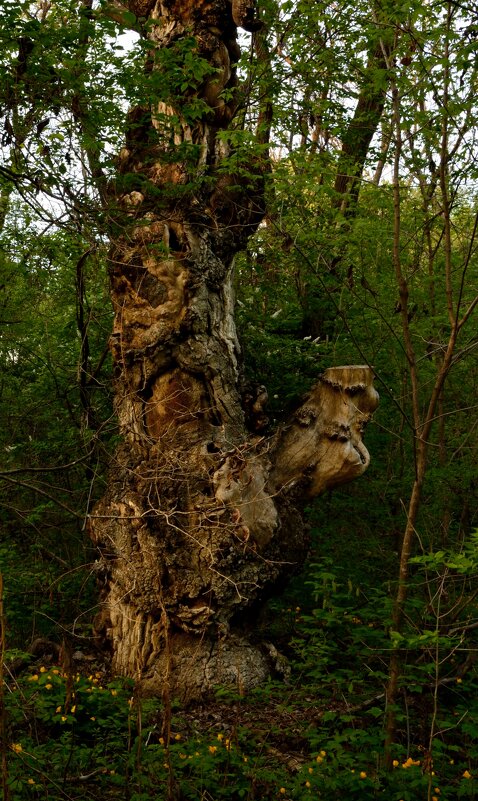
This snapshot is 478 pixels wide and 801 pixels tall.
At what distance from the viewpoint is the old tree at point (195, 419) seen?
5559 mm

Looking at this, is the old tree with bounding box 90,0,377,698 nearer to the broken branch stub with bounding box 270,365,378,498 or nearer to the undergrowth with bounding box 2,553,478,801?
the broken branch stub with bounding box 270,365,378,498

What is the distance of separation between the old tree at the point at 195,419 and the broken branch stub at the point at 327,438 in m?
0.01

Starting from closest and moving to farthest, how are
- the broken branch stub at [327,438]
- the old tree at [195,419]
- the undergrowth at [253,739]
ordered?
the undergrowth at [253,739] → the old tree at [195,419] → the broken branch stub at [327,438]

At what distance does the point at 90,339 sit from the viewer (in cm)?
799

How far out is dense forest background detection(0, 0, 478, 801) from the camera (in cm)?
402

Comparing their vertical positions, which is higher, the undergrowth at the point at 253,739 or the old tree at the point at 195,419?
the old tree at the point at 195,419

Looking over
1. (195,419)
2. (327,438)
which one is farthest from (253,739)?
(327,438)

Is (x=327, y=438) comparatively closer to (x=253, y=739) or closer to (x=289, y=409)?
(x=289, y=409)

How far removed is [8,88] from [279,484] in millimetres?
3802

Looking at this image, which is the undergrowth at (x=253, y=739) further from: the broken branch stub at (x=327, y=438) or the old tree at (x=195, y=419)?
the broken branch stub at (x=327, y=438)

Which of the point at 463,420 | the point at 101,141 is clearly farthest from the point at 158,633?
the point at 463,420

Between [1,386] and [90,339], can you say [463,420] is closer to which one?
[90,339]

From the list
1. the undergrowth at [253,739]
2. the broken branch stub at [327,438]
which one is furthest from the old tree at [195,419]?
the undergrowth at [253,739]

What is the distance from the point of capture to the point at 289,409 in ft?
22.9
